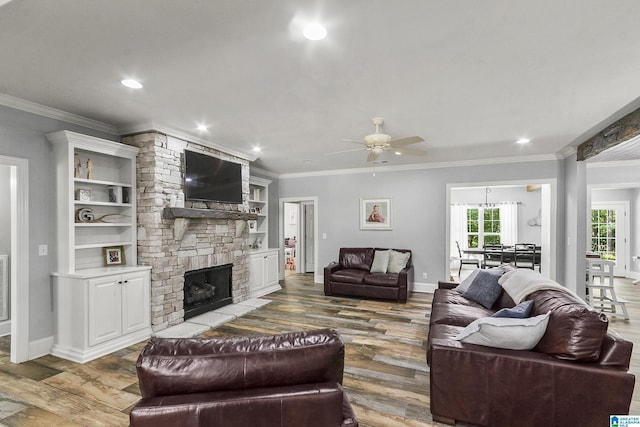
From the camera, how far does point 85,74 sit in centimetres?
257

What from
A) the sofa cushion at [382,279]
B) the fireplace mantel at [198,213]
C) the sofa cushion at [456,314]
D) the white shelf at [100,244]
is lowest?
the sofa cushion at [382,279]

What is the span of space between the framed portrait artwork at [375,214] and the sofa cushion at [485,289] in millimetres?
2783

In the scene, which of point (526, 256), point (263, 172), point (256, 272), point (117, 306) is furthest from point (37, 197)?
point (526, 256)

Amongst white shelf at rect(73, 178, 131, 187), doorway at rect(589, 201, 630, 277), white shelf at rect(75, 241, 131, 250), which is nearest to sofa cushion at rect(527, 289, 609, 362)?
white shelf at rect(75, 241, 131, 250)

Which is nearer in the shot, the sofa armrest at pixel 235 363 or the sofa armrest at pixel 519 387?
the sofa armrest at pixel 235 363

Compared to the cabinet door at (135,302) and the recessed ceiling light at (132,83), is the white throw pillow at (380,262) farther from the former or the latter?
the recessed ceiling light at (132,83)

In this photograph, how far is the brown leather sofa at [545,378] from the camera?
75.0 inches

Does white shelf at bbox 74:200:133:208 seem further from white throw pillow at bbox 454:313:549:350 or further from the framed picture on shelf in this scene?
white throw pillow at bbox 454:313:549:350

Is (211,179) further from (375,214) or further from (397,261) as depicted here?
(397,261)

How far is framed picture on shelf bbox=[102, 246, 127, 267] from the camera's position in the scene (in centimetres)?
386

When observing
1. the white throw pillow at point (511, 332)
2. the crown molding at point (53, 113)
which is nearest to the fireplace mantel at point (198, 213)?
the crown molding at point (53, 113)

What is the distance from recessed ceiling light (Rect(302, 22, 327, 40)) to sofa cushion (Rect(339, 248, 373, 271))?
4.96 metres

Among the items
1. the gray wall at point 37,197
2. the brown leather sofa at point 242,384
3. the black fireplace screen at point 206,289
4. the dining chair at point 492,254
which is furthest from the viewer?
the dining chair at point 492,254

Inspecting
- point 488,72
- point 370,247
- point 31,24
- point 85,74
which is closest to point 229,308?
point 370,247
